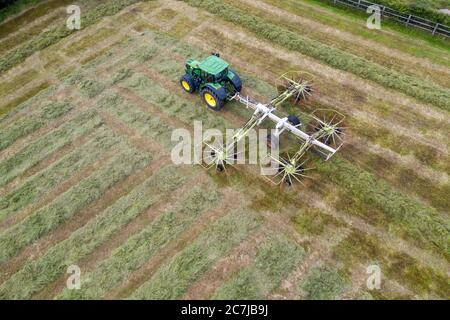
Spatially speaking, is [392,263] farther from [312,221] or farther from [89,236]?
[89,236]

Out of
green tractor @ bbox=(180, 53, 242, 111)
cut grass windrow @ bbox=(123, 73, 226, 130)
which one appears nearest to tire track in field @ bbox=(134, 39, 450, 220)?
cut grass windrow @ bbox=(123, 73, 226, 130)

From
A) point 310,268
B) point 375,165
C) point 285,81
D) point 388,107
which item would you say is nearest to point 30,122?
point 285,81

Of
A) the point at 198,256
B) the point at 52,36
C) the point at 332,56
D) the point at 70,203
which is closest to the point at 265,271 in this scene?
the point at 198,256

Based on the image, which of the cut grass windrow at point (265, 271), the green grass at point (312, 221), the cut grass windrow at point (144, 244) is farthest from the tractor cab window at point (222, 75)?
the cut grass windrow at point (265, 271)

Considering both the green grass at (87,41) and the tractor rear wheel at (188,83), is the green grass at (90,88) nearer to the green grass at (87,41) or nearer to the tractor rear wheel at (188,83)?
the green grass at (87,41)

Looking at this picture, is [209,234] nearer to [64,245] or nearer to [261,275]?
[261,275]
